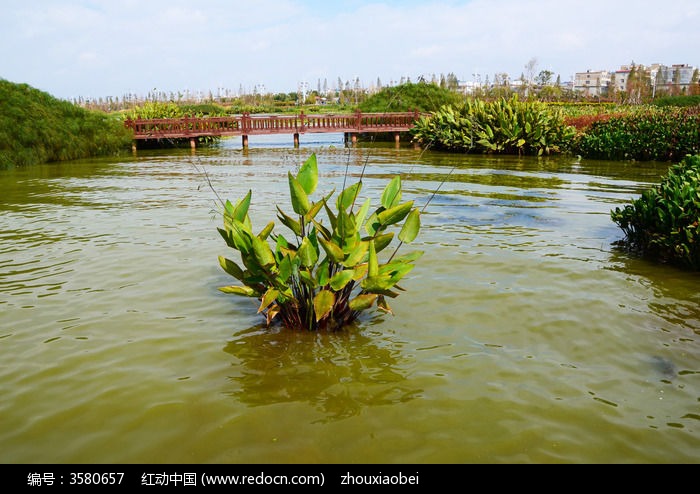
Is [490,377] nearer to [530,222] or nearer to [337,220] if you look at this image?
[337,220]

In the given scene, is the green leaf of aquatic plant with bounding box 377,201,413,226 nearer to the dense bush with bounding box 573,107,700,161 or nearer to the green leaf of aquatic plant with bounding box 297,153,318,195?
the green leaf of aquatic plant with bounding box 297,153,318,195

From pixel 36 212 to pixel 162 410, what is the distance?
8.23m

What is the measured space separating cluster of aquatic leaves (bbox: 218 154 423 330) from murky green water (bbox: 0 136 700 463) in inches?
9.7

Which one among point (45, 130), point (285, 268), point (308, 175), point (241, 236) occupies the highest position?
point (45, 130)

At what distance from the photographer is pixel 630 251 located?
6.80 meters

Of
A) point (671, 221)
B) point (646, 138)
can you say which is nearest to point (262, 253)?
point (671, 221)

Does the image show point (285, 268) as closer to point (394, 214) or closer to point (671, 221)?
point (394, 214)

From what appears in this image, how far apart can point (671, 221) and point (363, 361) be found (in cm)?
443

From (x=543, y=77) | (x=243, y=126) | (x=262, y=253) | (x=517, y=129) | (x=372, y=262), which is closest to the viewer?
(x=372, y=262)

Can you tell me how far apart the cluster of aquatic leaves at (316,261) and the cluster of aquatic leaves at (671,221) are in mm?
3547

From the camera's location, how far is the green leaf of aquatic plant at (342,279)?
398 centimetres

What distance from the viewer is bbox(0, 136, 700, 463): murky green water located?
285 centimetres

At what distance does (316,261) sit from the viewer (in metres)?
4.07

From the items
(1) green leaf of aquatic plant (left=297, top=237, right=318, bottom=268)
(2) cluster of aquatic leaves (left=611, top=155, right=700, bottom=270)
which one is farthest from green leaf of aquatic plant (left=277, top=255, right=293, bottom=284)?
(2) cluster of aquatic leaves (left=611, top=155, right=700, bottom=270)
